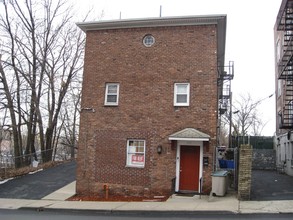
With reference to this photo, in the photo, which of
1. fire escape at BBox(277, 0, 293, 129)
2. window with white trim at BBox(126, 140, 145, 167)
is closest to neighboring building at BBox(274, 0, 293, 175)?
fire escape at BBox(277, 0, 293, 129)

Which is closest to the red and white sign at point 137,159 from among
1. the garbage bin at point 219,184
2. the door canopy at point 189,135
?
the door canopy at point 189,135

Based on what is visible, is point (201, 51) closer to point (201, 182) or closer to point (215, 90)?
point (215, 90)

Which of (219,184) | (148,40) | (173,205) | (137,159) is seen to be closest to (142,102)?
(137,159)

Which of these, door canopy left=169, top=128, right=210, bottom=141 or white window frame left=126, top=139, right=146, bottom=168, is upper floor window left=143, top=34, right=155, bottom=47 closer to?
door canopy left=169, top=128, right=210, bottom=141

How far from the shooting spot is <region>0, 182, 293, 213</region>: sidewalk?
44.0 ft

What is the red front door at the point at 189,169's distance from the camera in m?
18.2

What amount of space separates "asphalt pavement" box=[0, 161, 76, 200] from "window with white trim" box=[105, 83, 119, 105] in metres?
5.70

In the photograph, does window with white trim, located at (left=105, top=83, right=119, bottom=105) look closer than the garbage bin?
No

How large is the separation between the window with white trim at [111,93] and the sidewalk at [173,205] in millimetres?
5165

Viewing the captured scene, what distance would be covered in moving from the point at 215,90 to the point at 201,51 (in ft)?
6.64

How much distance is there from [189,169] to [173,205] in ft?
11.6

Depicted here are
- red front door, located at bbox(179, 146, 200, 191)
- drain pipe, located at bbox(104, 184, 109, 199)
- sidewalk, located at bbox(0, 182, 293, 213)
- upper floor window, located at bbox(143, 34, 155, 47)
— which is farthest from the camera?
upper floor window, located at bbox(143, 34, 155, 47)

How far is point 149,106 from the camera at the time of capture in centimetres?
1898

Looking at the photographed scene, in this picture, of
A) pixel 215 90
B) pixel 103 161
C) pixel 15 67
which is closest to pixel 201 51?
pixel 215 90
